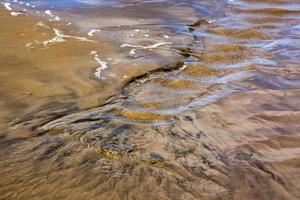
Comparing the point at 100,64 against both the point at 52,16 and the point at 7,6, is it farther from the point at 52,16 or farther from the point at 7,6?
the point at 7,6

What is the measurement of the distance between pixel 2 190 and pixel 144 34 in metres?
3.60

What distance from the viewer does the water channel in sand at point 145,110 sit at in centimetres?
206

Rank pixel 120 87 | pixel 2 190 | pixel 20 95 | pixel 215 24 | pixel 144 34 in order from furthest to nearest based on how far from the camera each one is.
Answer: pixel 215 24 < pixel 144 34 < pixel 120 87 < pixel 20 95 < pixel 2 190

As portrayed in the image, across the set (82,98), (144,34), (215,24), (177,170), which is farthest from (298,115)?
(215,24)

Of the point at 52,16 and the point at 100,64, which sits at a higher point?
the point at 52,16

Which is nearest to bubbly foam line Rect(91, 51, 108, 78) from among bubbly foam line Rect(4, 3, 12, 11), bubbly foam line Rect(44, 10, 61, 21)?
bubbly foam line Rect(44, 10, 61, 21)

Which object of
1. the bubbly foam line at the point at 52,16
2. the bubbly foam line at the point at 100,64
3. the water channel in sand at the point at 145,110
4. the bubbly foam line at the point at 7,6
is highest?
the bubbly foam line at the point at 7,6

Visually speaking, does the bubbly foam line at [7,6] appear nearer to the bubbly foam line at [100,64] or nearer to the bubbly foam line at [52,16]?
the bubbly foam line at [52,16]

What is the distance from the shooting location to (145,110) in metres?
2.90

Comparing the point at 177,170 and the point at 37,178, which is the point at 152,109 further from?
the point at 37,178

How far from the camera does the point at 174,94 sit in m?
3.27

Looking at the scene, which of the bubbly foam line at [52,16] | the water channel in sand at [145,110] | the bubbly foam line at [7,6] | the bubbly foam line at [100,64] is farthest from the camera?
the bubbly foam line at [7,6]

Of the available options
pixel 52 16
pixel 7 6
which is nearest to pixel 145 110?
pixel 52 16

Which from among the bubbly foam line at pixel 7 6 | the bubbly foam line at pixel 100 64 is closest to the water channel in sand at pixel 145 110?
the bubbly foam line at pixel 100 64
